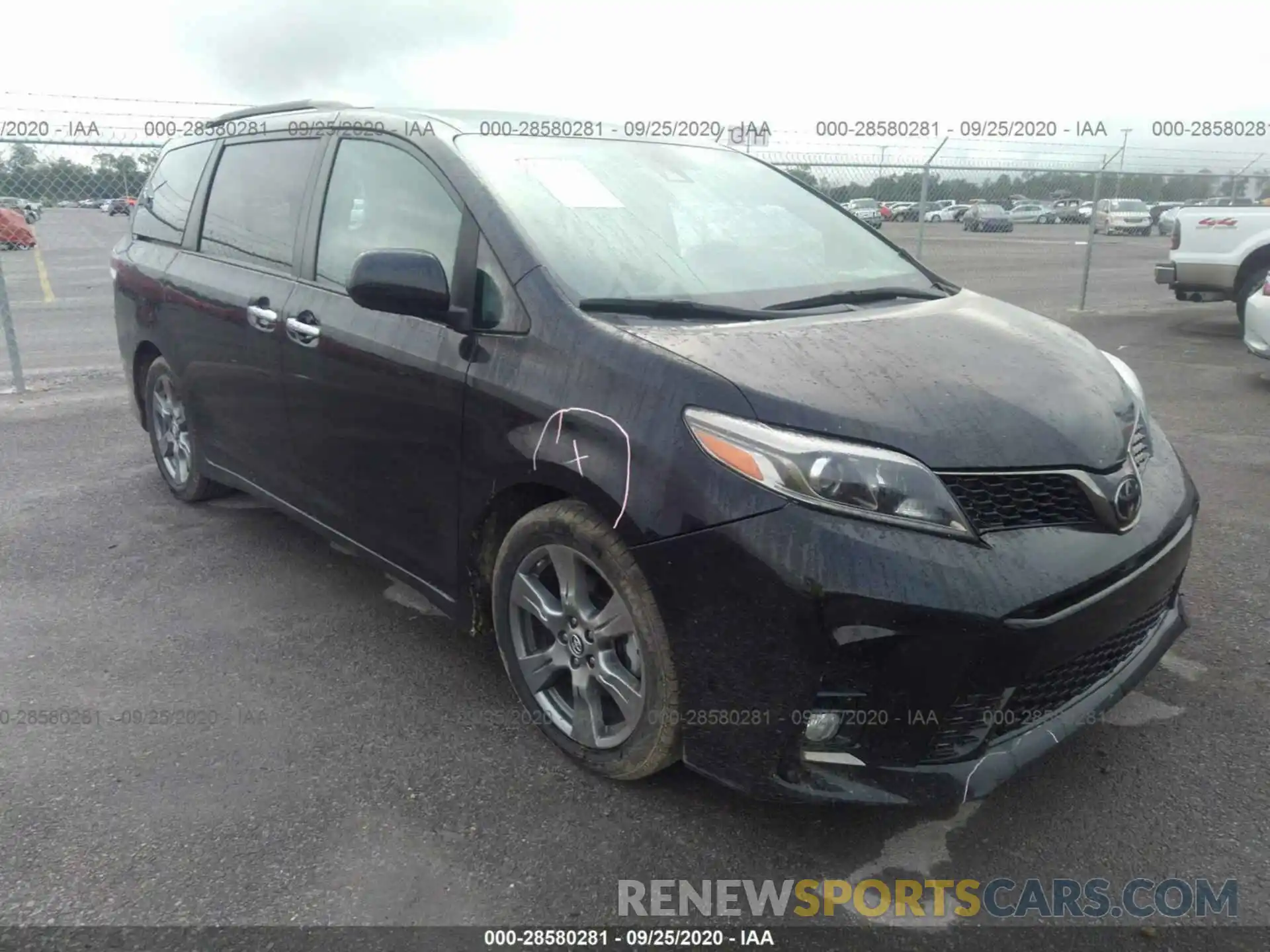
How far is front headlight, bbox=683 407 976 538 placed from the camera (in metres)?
2.16

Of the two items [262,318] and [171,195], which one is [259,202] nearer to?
[262,318]

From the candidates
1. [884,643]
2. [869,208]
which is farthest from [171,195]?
[869,208]

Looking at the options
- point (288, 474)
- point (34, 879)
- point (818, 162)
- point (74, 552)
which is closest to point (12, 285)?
point (818, 162)

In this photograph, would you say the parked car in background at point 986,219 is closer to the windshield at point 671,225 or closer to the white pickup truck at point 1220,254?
the white pickup truck at point 1220,254

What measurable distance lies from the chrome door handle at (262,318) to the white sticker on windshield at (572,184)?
119cm

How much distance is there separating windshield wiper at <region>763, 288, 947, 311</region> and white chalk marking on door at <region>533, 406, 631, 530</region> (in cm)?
69

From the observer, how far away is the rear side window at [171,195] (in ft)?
15.1

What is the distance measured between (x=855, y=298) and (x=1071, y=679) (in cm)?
132

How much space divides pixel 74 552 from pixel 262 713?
1.93m

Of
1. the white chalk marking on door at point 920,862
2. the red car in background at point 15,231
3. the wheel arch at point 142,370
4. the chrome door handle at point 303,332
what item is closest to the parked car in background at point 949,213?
the red car in background at point 15,231

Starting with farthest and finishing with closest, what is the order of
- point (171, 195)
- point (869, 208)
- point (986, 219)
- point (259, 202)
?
point (986, 219)
point (869, 208)
point (171, 195)
point (259, 202)

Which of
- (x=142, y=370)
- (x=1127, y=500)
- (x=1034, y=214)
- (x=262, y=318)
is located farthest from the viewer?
(x=1034, y=214)

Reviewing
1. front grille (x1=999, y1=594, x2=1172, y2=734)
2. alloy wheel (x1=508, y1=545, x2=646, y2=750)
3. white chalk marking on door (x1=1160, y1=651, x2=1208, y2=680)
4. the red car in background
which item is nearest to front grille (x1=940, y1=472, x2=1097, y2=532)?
front grille (x1=999, y1=594, x2=1172, y2=734)

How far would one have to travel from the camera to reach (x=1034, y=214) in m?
23.5
